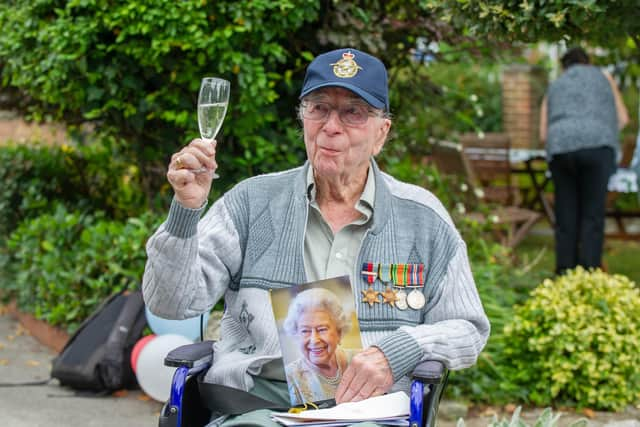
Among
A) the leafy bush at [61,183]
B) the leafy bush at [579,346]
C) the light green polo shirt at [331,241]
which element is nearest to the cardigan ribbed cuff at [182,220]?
the light green polo shirt at [331,241]

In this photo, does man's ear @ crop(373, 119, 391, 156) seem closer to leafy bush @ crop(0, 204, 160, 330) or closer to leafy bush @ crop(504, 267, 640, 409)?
leafy bush @ crop(504, 267, 640, 409)

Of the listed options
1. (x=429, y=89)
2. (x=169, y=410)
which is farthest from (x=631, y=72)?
(x=169, y=410)

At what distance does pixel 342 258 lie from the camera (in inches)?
112

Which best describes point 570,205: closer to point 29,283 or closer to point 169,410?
point 29,283

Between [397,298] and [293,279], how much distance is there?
13.0 inches

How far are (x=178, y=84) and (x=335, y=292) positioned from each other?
107 inches

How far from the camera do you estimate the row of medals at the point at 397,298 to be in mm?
2779

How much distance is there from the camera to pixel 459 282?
2.82m

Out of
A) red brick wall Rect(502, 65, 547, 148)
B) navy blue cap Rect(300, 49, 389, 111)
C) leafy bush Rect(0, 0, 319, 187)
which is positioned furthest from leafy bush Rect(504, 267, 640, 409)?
red brick wall Rect(502, 65, 547, 148)

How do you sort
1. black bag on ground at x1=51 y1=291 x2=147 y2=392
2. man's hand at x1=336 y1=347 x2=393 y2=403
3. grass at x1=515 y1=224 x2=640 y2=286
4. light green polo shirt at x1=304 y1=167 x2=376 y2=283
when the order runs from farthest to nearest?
grass at x1=515 y1=224 x2=640 y2=286, black bag on ground at x1=51 y1=291 x2=147 y2=392, light green polo shirt at x1=304 y1=167 x2=376 y2=283, man's hand at x1=336 y1=347 x2=393 y2=403

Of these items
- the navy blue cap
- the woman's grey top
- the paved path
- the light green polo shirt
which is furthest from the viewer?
the woman's grey top

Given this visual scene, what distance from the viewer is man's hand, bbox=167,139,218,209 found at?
7.88 ft

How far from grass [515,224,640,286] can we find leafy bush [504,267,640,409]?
3393 mm

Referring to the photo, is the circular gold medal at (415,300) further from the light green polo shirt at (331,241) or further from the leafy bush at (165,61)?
the leafy bush at (165,61)
